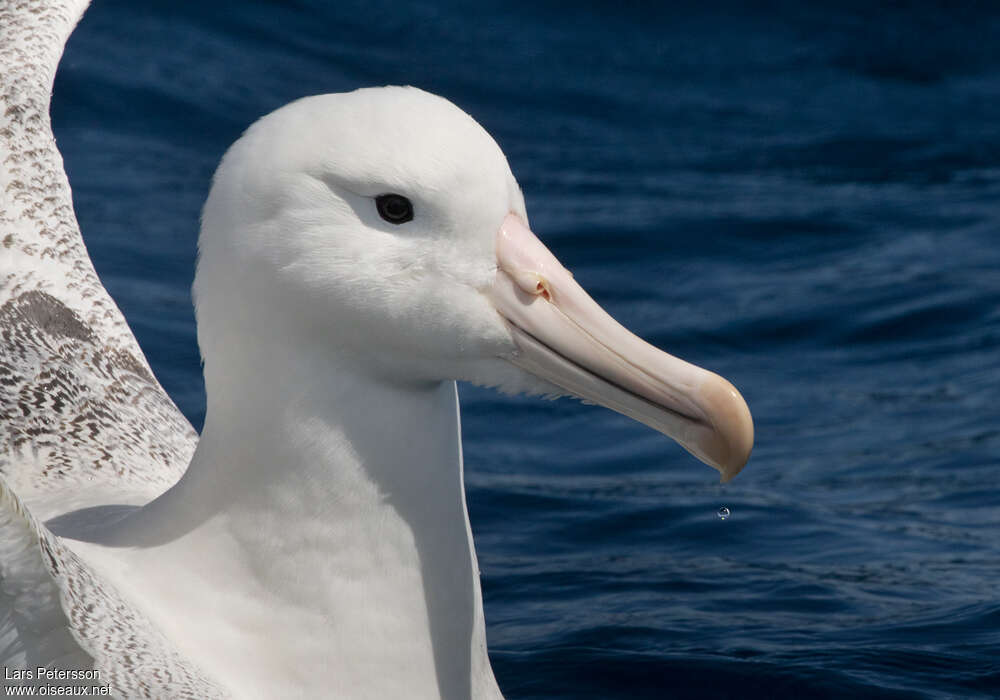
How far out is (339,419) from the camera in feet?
11.9

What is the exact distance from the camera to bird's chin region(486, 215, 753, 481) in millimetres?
3490

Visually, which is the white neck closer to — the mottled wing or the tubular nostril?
the tubular nostril

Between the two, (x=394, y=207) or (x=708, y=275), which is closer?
(x=394, y=207)

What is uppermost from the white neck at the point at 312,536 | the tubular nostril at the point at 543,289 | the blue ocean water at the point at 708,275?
the blue ocean water at the point at 708,275

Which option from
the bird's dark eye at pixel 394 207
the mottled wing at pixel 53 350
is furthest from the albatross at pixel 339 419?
the mottled wing at pixel 53 350

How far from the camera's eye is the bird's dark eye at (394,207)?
344 cm

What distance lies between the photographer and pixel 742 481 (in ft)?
25.0

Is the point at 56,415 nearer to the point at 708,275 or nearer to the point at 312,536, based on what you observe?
the point at 312,536

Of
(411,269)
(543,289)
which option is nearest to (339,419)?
(411,269)

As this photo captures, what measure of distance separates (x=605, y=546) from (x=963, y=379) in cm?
264

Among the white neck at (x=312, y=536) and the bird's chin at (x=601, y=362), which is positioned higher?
the bird's chin at (x=601, y=362)

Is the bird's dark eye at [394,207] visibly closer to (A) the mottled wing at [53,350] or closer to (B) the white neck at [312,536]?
(B) the white neck at [312,536]

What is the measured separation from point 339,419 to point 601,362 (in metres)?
0.59

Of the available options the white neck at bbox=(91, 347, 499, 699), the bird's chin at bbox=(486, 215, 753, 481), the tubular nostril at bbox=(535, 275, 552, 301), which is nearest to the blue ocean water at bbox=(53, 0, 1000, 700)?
the white neck at bbox=(91, 347, 499, 699)
